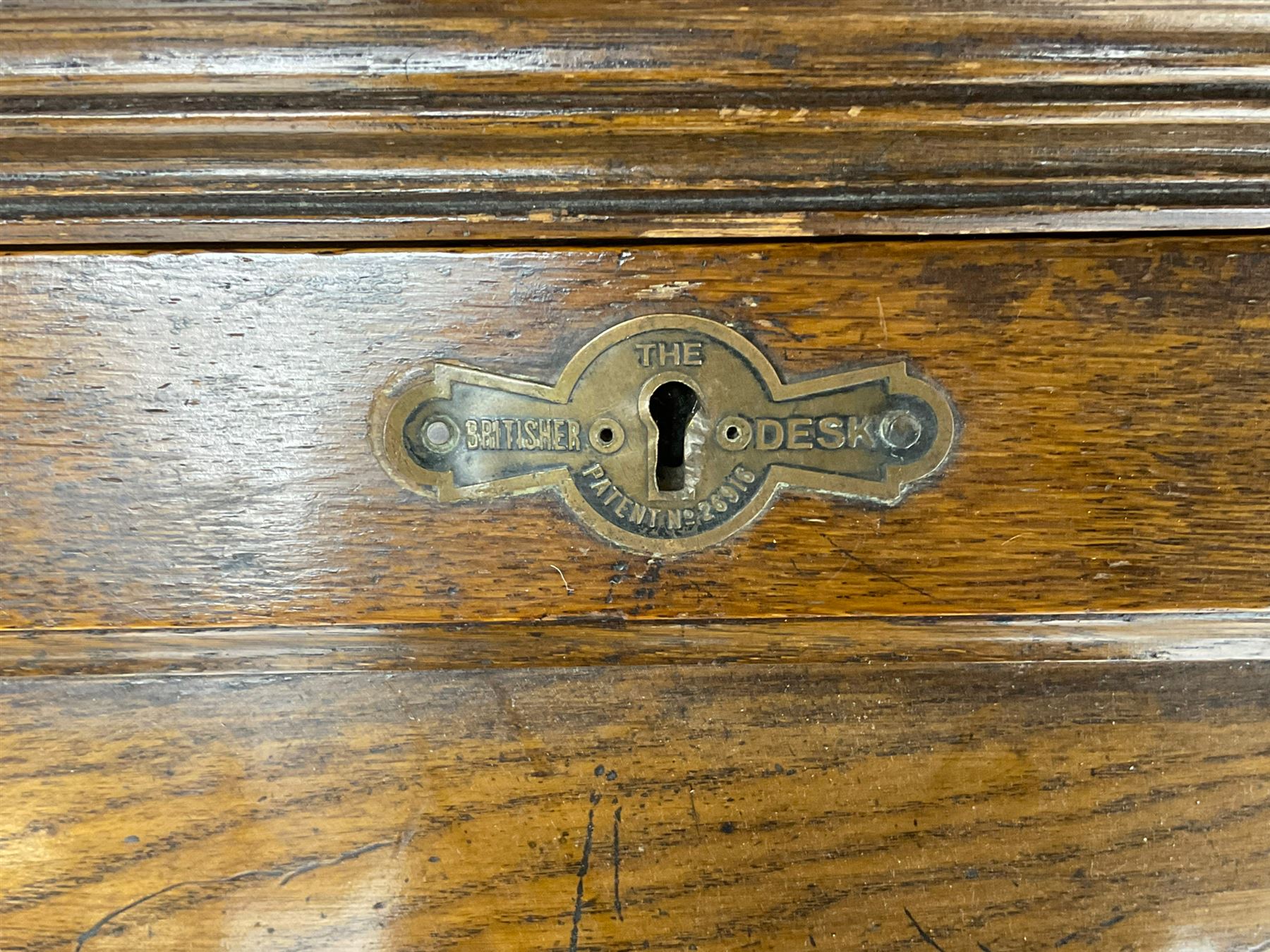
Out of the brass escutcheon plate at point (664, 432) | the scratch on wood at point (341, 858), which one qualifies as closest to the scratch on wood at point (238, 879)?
the scratch on wood at point (341, 858)

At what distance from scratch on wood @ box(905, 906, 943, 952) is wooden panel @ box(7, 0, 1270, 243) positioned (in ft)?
1.38

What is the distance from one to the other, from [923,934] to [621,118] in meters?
0.52

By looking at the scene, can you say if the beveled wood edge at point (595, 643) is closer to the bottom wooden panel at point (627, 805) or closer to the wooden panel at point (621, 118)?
the bottom wooden panel at point (627, 805)

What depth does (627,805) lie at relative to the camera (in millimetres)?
566

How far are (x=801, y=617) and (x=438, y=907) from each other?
29 centimetres

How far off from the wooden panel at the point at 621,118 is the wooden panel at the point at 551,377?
0.9 inches

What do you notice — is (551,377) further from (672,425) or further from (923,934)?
(923,934)

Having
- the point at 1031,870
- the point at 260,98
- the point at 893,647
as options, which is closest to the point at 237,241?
the point at 260,98

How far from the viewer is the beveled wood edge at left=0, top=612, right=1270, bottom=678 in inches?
21.4

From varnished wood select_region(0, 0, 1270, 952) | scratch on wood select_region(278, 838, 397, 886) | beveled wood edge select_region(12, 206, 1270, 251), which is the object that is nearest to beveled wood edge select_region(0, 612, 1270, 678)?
varnished wood select_region(0, 0, 1270, 952)

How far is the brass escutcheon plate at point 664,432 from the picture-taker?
502mm

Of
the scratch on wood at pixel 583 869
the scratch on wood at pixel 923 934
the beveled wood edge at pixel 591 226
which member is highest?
the beveled wood edge at pixel 591 226

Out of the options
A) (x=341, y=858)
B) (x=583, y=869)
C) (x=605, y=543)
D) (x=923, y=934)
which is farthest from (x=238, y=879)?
(x=923, y=934)

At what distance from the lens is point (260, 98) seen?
431 mm
